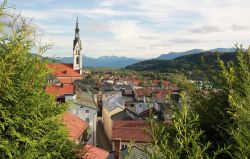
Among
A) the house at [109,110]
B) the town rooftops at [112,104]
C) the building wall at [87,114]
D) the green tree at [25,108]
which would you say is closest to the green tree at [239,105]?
the green tree at [25,108]

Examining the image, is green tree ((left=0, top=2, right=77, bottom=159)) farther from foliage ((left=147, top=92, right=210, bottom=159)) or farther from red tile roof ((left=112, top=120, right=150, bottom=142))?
red tile roof ((left=112, top=120, right=150, bottom=142))

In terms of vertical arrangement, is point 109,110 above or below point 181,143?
below

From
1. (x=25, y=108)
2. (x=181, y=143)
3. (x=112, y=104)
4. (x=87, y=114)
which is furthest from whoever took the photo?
(x=112, y=104)

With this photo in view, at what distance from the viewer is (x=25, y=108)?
1016 centimetres

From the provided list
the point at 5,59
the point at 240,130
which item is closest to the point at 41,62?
the point at 5,59

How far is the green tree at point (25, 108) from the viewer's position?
31.8 ft

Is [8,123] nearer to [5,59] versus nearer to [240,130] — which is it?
[5,59]

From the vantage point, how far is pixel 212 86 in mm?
10883

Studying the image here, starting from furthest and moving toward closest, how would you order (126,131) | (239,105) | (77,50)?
(77,50) → (126,131) → (239,105)

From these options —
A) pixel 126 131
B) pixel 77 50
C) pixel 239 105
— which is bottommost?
pixel 126 131

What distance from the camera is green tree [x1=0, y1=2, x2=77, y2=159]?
9680mm

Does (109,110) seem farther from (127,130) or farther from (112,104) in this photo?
(127,130)

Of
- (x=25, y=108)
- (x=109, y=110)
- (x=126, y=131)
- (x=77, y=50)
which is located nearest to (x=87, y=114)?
(x=126, y=131)

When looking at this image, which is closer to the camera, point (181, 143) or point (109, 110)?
point (181, 143)
